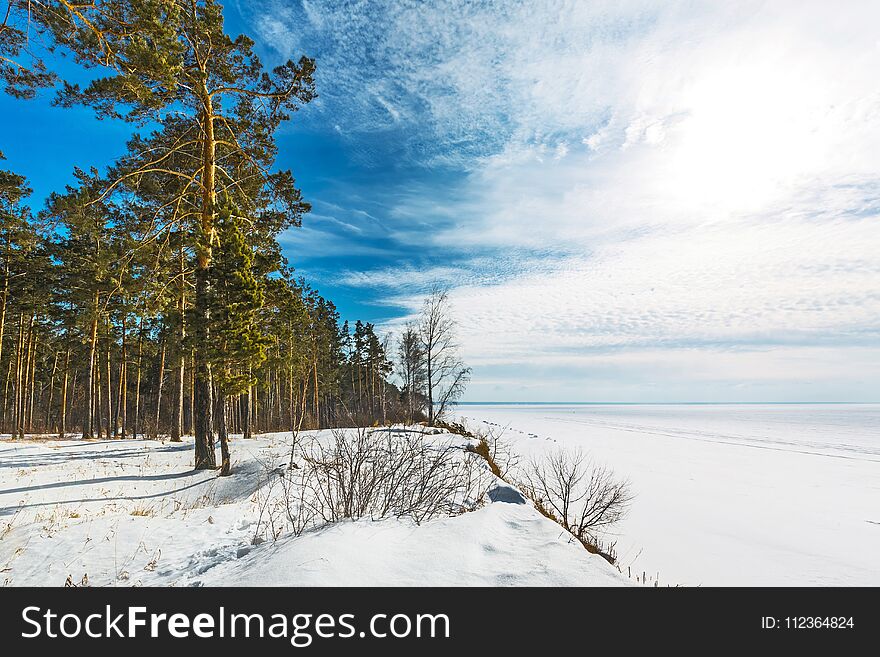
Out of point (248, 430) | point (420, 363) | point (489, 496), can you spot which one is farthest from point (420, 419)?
point (489, 496)

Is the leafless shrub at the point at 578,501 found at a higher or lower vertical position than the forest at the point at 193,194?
lower

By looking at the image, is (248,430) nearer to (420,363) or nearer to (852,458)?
(420,363)

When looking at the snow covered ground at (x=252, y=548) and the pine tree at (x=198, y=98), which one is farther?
the pine tree at (x=198, y=98)

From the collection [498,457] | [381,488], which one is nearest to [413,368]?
[498,457]

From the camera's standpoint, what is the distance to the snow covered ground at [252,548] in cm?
367

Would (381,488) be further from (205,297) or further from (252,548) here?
(205,297)

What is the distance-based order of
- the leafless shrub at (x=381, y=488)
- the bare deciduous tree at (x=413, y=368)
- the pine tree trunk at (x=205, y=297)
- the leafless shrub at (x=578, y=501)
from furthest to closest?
the bare deciduous tree at (x=413, y=368) < the pine tree trunk at (x=205, y=297) < the leafless shrub at (x=578, y=501) < the leafless shrub at (x=381, y=488)

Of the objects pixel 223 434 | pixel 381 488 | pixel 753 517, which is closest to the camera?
pixel 381 488

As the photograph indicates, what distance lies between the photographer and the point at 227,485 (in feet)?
32.2

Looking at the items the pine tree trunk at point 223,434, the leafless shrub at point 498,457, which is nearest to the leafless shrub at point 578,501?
the leafless shrub at point 498,457

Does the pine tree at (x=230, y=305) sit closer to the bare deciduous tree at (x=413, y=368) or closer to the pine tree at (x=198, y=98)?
the pine tree at (x=198, y=98)

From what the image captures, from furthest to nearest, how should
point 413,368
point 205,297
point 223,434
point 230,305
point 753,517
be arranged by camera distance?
point 413,368 → point 753,517 → point 223,434 → point 205,297 → point 230,305

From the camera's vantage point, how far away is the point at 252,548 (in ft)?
16.1

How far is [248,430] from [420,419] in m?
9.93
